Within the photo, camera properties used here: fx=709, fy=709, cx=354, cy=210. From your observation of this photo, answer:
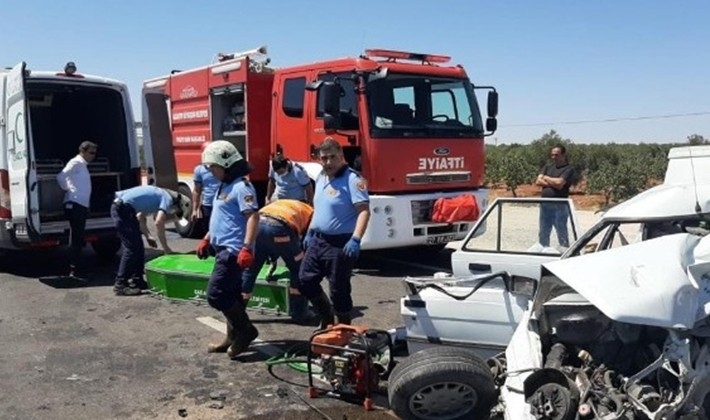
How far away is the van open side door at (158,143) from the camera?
10.8 meters

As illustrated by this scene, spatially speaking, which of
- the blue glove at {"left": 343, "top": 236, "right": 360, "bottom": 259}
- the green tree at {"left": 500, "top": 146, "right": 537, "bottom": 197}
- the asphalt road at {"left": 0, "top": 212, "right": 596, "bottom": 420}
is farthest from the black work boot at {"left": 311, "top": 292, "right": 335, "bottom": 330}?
the green tree at {"left": 500, "top": 146, "right": 537, "bottom": 197}

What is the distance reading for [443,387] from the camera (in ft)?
13.4

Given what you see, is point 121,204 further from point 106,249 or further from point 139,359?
point 139,359

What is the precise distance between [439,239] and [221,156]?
14.4 feet

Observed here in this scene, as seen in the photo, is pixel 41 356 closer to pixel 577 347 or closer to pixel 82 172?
pixel 82 172

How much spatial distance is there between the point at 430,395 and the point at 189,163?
8.86 metres

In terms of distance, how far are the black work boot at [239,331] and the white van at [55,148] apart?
3.72 metres

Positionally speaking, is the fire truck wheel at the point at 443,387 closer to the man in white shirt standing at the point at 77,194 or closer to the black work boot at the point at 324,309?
the black work boot at the point at 324,309

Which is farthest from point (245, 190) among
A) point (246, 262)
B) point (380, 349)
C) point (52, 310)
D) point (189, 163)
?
point (189, 163)

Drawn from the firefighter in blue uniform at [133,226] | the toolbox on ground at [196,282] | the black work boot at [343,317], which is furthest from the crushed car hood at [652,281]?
the firefighter in blue uniform at [133,226]

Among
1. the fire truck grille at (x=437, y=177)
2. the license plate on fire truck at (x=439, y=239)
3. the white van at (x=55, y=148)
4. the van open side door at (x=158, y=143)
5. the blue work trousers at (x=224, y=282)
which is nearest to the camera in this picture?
the blue work trousers at (x=224, y=282)

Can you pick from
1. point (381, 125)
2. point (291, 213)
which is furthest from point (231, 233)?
point (381, 125)

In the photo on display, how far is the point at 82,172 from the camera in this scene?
28.2 feet

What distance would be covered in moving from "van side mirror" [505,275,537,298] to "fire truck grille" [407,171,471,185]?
4.18m
